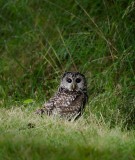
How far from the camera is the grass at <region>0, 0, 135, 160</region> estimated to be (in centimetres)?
710

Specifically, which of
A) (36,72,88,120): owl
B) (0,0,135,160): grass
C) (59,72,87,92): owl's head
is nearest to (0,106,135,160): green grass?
(0,0,135,160): grass

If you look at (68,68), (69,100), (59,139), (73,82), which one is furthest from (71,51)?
(59,139)

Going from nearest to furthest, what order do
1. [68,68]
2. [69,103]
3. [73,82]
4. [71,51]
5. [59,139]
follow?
[59,139] → [69,103] → [73,82] → [71,51] → [68,68]

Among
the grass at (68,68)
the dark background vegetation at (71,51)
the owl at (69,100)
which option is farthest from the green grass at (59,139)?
the dark background vegetation at (71,51)

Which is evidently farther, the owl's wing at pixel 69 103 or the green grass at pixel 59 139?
the owl's wing at pixel 69 103

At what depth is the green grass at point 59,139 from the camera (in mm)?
6340

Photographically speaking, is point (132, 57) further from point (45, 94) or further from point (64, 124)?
point (64, 124)

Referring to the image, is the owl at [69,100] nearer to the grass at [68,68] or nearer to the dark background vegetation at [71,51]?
the grass at [68,68]

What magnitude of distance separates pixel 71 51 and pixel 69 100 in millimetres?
1765

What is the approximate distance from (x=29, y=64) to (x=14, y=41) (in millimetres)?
653

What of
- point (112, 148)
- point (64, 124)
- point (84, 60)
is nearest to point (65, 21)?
point (84, 60)

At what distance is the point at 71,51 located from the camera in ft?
35.0

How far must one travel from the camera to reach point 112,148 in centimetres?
666

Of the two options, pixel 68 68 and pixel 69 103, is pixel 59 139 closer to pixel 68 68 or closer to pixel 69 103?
pixel 69 103
